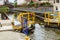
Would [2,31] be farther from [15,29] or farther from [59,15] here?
[59,15]

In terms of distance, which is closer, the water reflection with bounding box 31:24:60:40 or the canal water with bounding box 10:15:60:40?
the water reflection with bounding box 31:24:60:40

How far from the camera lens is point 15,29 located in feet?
57.1

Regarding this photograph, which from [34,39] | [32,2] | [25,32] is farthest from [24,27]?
[32,2]

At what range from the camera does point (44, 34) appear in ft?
58.9

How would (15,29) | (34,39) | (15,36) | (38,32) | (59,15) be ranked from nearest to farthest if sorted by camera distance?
(15,36) → (34,39) → (15,29) → (38,32) → (59,15)

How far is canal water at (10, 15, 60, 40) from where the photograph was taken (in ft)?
55.4

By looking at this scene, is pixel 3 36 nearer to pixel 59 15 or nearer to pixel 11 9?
pixel 59 15

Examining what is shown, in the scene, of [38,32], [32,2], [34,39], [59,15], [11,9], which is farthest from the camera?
[32,2]

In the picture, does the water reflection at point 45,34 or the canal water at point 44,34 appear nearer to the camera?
the water reflection at point 45,34

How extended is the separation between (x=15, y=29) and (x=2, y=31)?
1099 millimetres

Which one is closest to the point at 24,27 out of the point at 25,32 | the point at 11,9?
the point at 25,32

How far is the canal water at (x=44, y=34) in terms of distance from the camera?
665 inches

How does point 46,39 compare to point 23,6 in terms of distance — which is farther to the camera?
point 23,6

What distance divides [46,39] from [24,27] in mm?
2357
